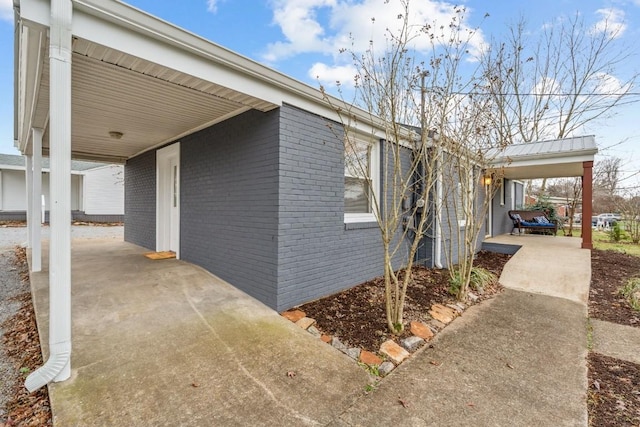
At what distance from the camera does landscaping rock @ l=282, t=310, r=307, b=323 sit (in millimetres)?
3693

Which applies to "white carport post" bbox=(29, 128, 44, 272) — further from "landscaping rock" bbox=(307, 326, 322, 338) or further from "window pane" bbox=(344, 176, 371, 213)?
"window pane" bbox=(344, 176, 371, 213)

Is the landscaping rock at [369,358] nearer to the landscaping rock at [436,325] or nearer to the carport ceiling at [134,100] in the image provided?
the landscaping rock at [436,325]

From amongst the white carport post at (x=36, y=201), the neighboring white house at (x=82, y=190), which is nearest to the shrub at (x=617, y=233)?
the white carport post at (x=36, y=201)

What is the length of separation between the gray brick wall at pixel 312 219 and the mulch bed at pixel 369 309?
0.25m

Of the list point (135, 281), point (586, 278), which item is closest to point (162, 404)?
point (135, 281)

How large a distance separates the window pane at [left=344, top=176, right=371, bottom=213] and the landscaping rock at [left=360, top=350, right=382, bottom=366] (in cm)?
244

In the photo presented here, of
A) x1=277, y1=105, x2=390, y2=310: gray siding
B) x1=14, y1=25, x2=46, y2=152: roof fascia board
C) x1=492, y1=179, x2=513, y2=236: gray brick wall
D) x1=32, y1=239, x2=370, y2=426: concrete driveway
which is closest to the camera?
x1=32, y1=239, x2=370, y2=426: concrete driveway

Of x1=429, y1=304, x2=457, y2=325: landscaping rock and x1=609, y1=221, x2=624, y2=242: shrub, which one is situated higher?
x1=609, y1=221, x2=624, y2=242: shrub

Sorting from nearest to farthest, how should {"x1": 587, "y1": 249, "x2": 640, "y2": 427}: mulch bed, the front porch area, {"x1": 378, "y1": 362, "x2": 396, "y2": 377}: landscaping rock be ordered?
{"x1": 587, "y1": 249, "x2": 640, "y2": 427}: mulch bed
{"x1": 378, "y1": 362, "x2": 396, "y2": 377}: landscaping rock
the front porch area

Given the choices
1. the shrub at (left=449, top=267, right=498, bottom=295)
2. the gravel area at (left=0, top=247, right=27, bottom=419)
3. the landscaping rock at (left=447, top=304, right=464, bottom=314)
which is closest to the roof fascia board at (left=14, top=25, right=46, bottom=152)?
the gravel area at (left=0, top=247, right=27, bottom=419)

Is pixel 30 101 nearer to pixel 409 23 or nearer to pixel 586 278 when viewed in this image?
pixel 409 23

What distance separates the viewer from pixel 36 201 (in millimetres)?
5922

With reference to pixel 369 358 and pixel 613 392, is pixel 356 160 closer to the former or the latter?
pixel 369 358

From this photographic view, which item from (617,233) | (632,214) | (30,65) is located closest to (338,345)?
(30,65)
